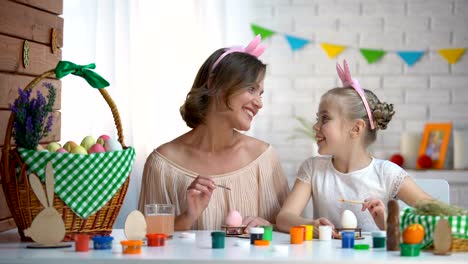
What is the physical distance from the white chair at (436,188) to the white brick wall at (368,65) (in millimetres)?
1765

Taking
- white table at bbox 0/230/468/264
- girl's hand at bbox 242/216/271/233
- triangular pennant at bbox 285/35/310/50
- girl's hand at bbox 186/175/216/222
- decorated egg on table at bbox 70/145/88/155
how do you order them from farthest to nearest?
triangular pennant at bbox 285/35/310/50 → girl's hand at bbox 242/216/271/233 → girl's hand at bbox 186/175/216/222 → decorated egg on table at bbox 70/145/88/155 → white table at bbox 0/230/468/264

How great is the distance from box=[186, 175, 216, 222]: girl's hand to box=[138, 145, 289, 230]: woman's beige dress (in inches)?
12.3

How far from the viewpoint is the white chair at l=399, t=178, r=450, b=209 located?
2.76m

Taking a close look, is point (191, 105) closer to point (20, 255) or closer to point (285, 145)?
point (20, 255)

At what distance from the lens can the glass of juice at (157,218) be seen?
2193 mm

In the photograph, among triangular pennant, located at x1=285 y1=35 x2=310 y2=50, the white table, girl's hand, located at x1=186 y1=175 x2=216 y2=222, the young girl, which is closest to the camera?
the white table

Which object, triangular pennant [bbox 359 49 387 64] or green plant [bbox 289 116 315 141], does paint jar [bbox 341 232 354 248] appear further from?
triangular pennant [bbox 359 49 387 64]

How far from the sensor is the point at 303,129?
15.1ft

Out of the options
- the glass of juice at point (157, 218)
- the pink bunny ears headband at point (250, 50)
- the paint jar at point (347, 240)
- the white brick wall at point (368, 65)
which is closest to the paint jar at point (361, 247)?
the paint jar at point (347, 240)

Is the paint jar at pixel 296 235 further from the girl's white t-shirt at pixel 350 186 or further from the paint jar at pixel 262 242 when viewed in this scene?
the girl's white t-shirt at pixel 350 186

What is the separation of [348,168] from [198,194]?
0.60 m

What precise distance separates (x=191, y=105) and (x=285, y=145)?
5.99 ft

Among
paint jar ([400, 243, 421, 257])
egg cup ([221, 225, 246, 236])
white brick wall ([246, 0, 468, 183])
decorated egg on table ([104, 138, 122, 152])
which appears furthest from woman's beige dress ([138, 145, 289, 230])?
white brick wall ([246, 0, 468, 183])

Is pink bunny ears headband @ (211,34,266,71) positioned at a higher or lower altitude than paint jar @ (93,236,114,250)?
higher
